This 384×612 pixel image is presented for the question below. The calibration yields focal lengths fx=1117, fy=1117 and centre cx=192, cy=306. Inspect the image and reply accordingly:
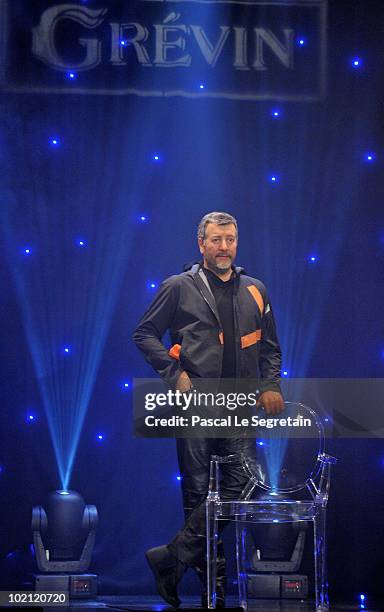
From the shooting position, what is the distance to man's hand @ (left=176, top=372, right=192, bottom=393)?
527 centimetres

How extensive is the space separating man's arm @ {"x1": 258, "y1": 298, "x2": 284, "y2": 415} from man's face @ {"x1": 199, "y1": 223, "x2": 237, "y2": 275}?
286 millimetres

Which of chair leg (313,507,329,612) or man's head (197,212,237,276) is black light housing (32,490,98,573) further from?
man's head (197,212,237,276)

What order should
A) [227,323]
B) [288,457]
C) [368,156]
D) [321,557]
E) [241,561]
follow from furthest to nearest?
[368,156] → [227,323] → [288,457] → [241,561] → [321,557]

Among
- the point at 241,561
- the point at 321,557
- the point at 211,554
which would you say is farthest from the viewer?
the point at 241,561

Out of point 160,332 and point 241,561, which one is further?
point 160,332

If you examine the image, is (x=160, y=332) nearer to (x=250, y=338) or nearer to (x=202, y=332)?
(x=202, y=332)

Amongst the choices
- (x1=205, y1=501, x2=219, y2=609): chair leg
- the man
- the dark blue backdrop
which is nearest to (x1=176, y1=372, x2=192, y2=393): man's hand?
the man

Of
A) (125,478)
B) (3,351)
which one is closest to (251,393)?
(125,478)

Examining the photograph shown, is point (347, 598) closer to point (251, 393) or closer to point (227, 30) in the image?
point (251, 393)

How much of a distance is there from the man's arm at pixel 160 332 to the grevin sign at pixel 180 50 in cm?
114

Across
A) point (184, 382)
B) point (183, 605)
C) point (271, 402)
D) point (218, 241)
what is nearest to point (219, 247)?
point (218, 241)

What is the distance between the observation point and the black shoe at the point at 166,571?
507cm

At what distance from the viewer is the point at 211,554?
480 centimetres

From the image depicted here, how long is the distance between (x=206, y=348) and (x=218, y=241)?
20.9 inches
